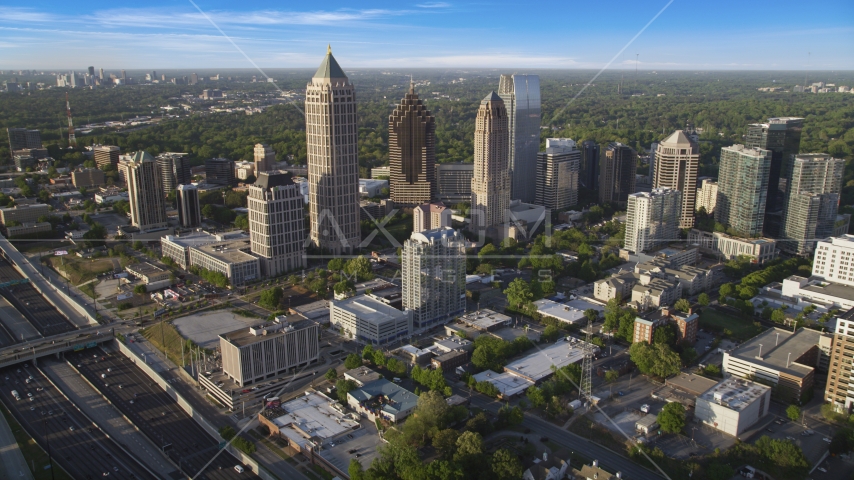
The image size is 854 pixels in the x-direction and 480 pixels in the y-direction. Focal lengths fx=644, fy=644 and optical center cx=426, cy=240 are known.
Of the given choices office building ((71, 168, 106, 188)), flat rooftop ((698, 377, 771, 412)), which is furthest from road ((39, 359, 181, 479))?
office building ((71, 168, 106, 188))

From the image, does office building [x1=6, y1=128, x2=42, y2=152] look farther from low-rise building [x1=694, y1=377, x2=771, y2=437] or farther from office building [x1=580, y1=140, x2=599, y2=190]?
low-rise building [x1=694, y1=377, x2=771, y2=437]

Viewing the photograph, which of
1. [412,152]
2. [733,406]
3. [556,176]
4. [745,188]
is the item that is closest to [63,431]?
[733,406]

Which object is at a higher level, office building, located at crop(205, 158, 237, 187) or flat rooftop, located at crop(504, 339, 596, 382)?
office building, located at crop(205, 158, 237, 187)

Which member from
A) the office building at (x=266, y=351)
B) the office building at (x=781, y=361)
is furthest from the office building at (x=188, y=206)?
the office building at (x=781, y=361)

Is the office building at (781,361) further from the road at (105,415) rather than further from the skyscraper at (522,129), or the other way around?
the skyscraper at (522,129)

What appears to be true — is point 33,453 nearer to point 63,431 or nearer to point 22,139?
point 63,431

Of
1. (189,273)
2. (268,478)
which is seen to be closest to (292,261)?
(189,273)
